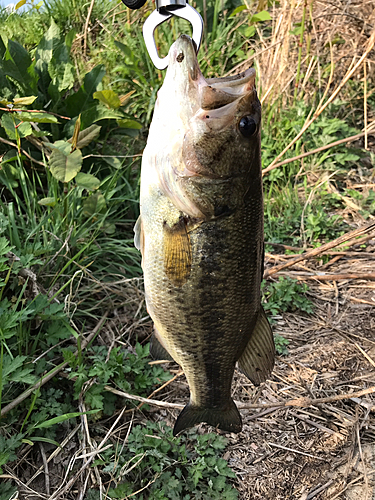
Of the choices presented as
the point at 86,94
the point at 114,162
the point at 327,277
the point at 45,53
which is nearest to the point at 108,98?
the point at 86,94

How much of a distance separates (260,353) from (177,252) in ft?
1.58

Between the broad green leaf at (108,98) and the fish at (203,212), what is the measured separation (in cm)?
178

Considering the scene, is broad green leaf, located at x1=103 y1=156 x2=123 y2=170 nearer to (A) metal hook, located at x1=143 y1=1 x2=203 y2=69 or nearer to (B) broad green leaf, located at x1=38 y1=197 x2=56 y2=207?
(B) broad green leaf, located at x1=38 y1=197 x2=56 y2=207

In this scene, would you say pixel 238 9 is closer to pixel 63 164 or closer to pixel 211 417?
pixel 63 164

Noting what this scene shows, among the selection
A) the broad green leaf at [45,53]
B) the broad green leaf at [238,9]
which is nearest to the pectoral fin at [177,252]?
the broad green leaf at [45,53]

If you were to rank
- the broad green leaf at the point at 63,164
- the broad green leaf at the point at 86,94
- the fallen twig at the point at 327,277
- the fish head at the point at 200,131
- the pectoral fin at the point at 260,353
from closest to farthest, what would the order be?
the fish head at the point at 200,131
the pectoral fin at the point at 260,353
the broad green leaf at the point at 63,164
the fallen twig at the point at 327,277
the broad green leaf at the point at 86,94

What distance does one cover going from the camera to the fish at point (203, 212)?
1.16 meters

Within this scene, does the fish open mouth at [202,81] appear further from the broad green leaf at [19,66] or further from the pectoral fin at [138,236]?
the broad green leaf at [19,66]

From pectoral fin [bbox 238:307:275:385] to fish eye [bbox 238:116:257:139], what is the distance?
595mm

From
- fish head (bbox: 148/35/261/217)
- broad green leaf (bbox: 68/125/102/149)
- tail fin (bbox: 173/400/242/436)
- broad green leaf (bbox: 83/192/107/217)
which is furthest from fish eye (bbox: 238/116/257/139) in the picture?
broad green leaf (bbox: 83/192/107/217)

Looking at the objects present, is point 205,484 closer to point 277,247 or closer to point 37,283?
point 37,283

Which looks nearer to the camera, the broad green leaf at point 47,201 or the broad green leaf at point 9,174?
the broad green leaf at point 47,201

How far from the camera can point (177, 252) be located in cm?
125

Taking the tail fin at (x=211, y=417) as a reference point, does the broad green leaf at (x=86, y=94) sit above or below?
above
